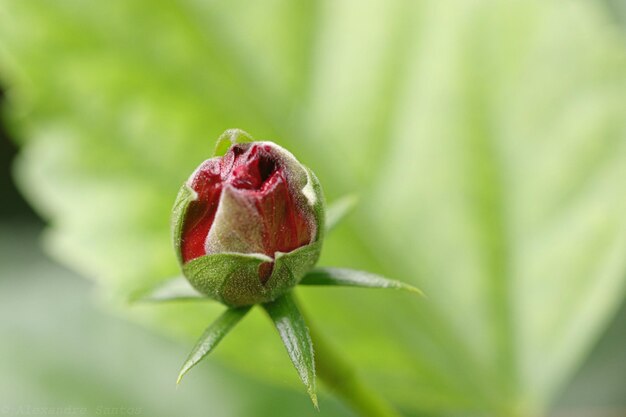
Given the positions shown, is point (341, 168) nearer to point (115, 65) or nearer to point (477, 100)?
point (477, 100)

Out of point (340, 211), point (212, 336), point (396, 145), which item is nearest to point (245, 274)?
point (212, 336)

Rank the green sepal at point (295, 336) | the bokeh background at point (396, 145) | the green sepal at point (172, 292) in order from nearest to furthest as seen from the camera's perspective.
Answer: the green sepal at point (295, 336), the green sepal at point (172, 292), the bokeh background at point (396, 145)

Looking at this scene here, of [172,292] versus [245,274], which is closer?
[245,274]

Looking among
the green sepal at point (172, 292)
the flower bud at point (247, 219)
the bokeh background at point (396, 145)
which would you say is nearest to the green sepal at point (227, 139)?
the flower bud at point (247, 219)

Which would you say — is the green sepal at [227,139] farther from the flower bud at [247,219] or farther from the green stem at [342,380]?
the green stem at [342,380]

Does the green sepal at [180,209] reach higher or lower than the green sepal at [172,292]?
higher

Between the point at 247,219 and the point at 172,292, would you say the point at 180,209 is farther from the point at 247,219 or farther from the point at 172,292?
the point at 172,292
